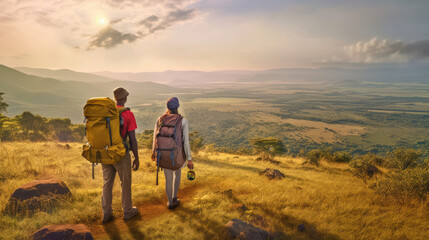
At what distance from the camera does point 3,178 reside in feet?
20.6

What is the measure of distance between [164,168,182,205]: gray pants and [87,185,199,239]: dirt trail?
404mm

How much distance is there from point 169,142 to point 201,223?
6.08ft

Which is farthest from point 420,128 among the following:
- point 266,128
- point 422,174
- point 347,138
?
point 422,174

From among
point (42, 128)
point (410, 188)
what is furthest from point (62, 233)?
point (42, 128)

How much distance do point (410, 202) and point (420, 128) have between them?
15364 centimetres

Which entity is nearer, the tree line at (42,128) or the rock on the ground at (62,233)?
the rock on the ground at (62,233)

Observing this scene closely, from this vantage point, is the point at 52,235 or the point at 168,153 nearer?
the point at 52,235

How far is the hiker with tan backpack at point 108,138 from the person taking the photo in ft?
12.2

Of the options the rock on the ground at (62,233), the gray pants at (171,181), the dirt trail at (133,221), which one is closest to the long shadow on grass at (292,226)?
the gray pants at (171,181)

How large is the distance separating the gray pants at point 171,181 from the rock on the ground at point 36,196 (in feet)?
8.48

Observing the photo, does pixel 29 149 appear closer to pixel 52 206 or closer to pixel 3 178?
pixel 3 178

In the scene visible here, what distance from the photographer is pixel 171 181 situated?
188 inches

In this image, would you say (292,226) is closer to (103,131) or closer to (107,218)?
(107,218)

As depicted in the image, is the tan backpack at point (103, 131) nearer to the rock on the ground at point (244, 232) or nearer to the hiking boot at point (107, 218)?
the hiking boot at point (107, 218)
